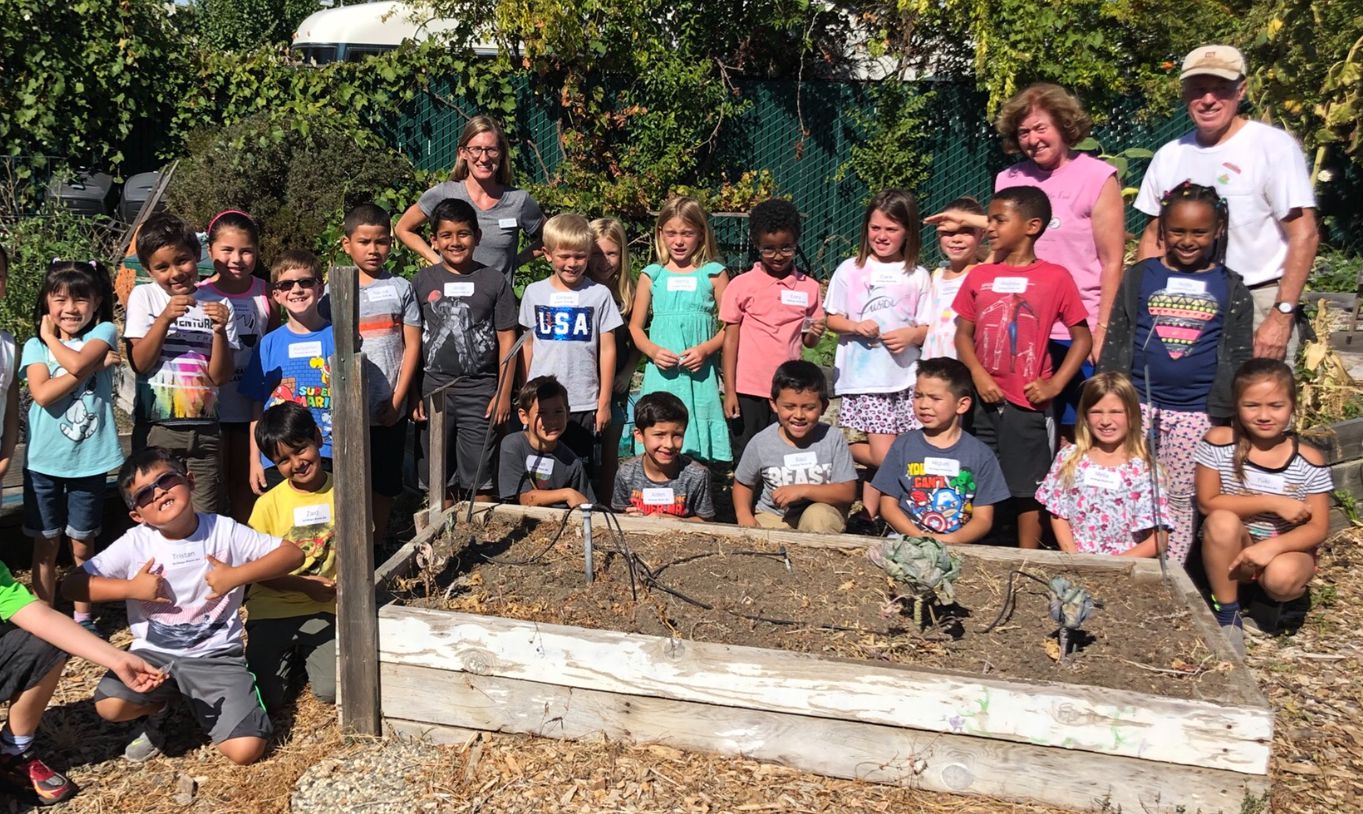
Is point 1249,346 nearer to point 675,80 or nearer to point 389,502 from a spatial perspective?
point 389,502

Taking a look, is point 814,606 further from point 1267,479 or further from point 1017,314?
point 1267,479

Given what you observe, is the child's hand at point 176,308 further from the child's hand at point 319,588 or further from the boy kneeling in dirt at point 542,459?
the boy kneeling in dirt at point 542,459

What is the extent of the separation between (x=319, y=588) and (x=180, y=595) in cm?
47

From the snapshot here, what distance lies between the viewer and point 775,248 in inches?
199

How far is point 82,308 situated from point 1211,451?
431 centimetres

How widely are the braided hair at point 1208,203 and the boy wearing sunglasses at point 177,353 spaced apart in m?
3.67

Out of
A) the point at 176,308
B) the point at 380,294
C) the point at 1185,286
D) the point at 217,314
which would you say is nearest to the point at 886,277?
the point at 1185,286

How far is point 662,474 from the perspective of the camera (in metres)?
4.77

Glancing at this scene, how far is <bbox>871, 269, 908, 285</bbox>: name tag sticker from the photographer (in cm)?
497

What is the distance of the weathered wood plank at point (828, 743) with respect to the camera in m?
3.04

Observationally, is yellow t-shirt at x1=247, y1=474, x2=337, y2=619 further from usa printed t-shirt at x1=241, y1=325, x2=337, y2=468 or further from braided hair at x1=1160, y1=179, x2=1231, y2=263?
braided hair at x1=1160, y1=179, x2=1231, y2=263

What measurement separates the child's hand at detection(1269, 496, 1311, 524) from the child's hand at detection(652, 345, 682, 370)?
248 cm

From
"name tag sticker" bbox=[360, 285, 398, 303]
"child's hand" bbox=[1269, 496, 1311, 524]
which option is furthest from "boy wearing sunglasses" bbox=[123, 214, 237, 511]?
"child's hand" bbox=[1269, 496, 1311, 524]

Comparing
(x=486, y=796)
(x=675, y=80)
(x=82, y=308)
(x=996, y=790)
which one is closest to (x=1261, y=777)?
(x=996, y=790)
